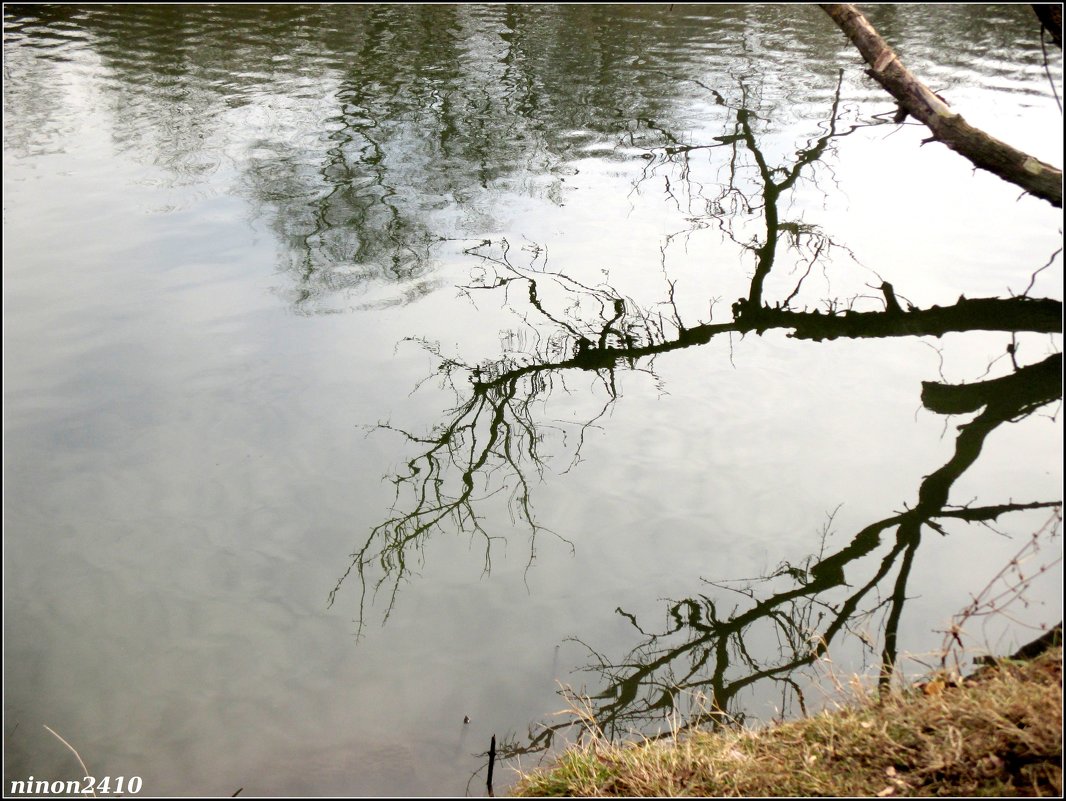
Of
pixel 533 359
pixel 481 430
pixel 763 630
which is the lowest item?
pixel 763 630

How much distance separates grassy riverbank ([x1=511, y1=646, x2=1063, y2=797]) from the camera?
2.87m

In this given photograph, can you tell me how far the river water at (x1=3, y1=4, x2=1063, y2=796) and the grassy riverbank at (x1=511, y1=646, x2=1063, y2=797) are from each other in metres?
0.36

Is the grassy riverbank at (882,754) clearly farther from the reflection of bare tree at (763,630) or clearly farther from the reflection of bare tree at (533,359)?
the reflection of bare tree at (533,359)

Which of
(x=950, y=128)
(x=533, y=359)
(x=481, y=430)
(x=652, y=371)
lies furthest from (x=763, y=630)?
(x=950, y=128)

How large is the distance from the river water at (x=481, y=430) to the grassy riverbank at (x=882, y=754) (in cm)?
36

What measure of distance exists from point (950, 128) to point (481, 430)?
4.21m

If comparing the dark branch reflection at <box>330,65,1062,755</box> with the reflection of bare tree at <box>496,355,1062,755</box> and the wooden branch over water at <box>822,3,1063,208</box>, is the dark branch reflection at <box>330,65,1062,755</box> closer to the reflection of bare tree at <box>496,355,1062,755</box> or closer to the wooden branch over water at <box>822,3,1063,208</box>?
the reflection of bare tree at <box>496,355,1062,755</box>

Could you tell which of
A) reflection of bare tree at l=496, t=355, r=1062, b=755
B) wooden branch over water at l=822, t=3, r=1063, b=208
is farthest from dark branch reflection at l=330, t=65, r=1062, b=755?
wooden branch over water at l=822, t=3, r=1063, b=208

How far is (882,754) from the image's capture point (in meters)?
3.13

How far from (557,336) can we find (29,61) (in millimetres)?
10548

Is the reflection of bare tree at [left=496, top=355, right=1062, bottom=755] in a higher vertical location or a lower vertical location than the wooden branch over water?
lower

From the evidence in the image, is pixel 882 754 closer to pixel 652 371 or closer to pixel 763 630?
pixel 763 630

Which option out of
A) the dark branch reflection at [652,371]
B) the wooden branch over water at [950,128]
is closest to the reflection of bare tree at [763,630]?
the dark branch reflection at [652,371]

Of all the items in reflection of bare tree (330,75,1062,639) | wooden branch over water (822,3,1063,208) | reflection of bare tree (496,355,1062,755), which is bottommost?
reflection of bare tree (496,355,1062,755)
